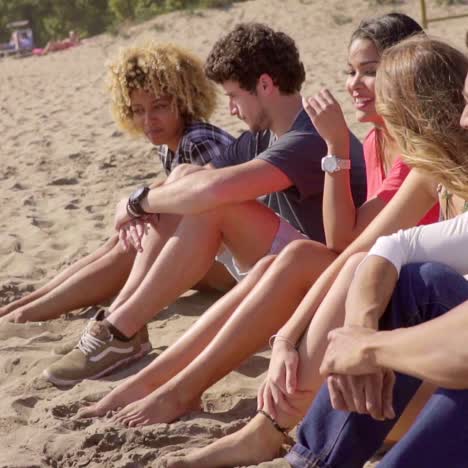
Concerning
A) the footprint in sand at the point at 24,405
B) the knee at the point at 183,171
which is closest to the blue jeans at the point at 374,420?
the footprint in sand at the point at 24,405

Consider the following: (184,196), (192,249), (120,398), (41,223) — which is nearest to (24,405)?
(120,398)

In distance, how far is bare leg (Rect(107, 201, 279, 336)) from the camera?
346 centimetres

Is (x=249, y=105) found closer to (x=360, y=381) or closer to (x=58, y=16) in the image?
(x=360, y=381)

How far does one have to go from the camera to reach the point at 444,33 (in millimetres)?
14414

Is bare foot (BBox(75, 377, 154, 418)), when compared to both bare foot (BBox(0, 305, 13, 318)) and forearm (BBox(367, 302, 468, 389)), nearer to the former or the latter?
forearm (BBox(367, 302, 468, 389))

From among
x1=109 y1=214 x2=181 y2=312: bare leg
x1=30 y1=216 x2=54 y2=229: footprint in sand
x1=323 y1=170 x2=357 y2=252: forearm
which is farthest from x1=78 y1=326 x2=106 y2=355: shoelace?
x1=30 y1=216 x2=54 y2=229: footprint in sand

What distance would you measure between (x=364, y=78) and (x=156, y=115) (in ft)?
3.65

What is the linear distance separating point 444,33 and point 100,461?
12533mm

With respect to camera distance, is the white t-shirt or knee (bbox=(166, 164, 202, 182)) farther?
knee (bbox=(166, 164, 202, 182))

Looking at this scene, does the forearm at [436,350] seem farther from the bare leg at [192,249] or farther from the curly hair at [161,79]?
the curly hair at [161,79]

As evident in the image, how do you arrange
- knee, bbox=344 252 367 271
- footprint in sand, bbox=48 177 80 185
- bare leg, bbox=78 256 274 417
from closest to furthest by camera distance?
knee, bbox=344 252 367 271 → bare leg, bbox=78 256 274 417 → footprint in sand, bbox=48 177 80 185

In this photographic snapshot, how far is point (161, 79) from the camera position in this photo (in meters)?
4.27

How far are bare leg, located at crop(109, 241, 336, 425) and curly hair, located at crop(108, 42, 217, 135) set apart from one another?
143cm

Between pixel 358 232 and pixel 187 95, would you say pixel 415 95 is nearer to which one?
pixel 358 232
